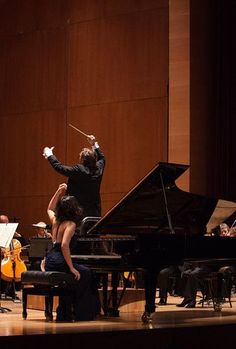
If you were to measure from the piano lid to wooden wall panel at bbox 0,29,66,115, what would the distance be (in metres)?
6.01

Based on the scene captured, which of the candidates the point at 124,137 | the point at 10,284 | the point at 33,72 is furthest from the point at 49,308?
the point at 33,72

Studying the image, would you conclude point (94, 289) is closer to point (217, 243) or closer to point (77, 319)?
point (77, 319)

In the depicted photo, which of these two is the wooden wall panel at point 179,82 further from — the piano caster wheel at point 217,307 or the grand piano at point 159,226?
the grand piano at point 159,226

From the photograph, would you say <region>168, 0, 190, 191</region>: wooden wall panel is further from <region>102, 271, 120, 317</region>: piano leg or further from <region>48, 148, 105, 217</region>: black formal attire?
<region>102, 271, 120, 317</region>: piano leg

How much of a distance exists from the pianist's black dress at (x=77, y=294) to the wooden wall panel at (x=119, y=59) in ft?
19.7

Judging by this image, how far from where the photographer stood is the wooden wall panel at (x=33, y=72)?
43.4ft

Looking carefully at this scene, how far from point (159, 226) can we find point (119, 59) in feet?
19.1

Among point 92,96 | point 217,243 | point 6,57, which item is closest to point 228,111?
point 92,96

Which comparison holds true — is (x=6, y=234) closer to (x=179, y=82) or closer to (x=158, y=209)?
(x=158, y=209)

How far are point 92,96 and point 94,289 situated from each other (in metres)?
6.43

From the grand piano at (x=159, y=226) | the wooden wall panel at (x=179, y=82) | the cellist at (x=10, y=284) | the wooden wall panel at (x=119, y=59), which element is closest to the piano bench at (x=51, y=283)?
the grand piano at (x=159, y=226)

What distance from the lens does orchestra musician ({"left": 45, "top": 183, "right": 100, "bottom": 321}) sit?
21.9 feet

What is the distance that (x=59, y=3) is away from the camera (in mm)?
13367

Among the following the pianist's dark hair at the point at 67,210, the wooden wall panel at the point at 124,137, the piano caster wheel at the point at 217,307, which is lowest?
the piano caster wheel at the point at 217,307
